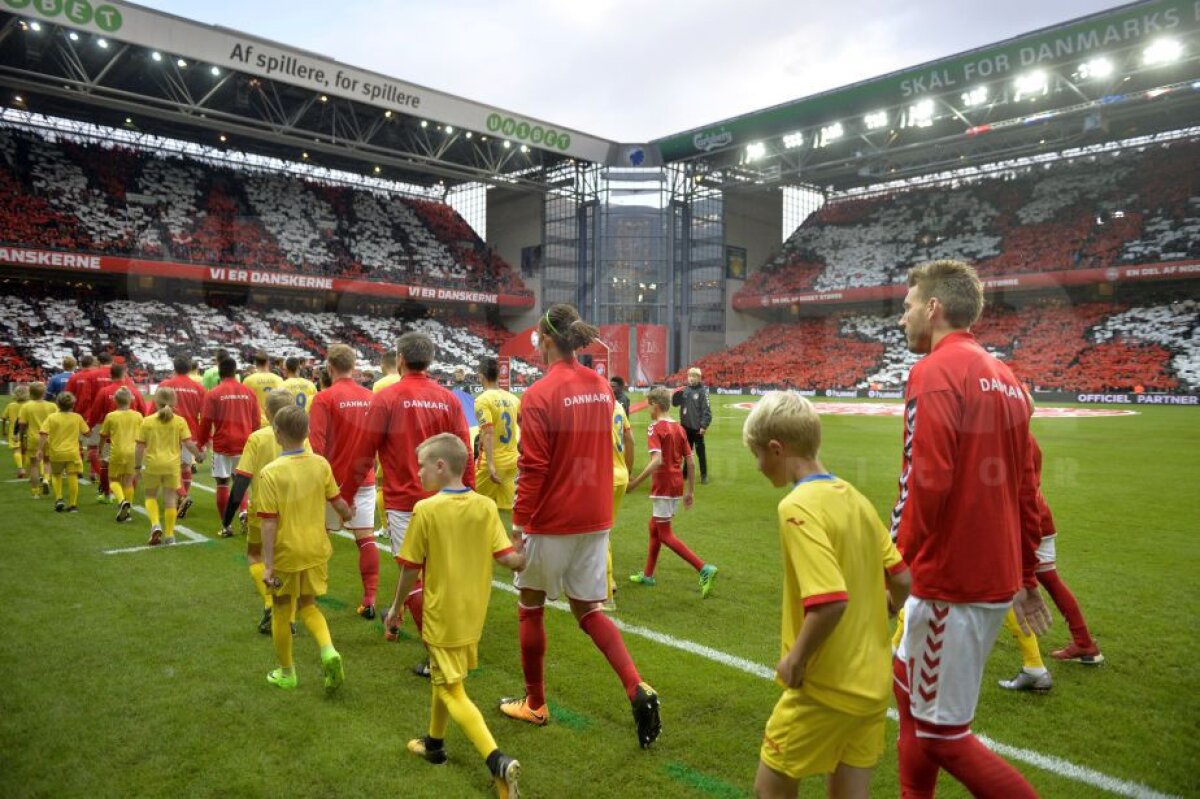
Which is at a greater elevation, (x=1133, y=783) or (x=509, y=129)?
(x=509, y=129)

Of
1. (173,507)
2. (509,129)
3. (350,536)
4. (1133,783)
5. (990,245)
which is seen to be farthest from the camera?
(990,245)

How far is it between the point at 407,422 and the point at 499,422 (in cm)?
204

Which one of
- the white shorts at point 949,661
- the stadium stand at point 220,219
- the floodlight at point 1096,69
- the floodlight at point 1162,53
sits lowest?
the white shorts at point 949,661

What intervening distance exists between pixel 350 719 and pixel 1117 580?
681 centimetres

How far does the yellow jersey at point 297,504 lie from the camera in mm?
4340

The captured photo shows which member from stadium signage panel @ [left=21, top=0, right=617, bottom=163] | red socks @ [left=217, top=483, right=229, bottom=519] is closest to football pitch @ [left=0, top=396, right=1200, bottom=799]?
red socks @ [left=217, top=483, right=229, bottom=519]

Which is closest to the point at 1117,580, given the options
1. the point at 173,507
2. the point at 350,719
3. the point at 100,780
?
the point at 350,719

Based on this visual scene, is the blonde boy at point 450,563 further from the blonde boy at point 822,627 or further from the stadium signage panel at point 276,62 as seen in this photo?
the stadium signage panel at point 276,62

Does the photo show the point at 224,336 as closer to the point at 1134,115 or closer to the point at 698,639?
the point at 698,639

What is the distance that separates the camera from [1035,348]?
35.6 meters

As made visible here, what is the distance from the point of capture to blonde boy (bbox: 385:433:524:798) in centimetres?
342

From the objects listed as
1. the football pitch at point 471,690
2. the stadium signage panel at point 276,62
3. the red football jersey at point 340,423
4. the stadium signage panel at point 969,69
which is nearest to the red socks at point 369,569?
the football pitch at point 471,690

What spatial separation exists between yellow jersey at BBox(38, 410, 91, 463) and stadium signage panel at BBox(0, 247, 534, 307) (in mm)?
24638

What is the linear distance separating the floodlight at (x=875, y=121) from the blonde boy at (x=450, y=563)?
3684 cm
